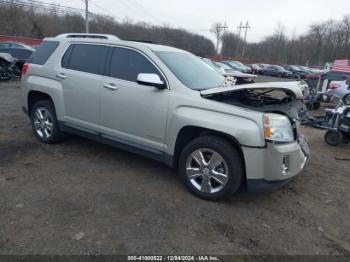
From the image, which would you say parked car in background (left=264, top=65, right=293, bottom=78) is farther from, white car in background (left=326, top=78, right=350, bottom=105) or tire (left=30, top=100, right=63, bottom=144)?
tire (left=30, top=100, right=63, bottom=144)

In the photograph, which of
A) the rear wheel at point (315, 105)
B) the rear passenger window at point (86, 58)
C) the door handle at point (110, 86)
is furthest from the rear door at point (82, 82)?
the rear wheel at point (315, 105)

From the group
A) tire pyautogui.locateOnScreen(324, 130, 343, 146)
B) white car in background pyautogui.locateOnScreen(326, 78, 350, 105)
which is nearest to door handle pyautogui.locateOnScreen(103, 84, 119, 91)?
tire pyautogui.locateOnScreen(324, 130, 343, 146)

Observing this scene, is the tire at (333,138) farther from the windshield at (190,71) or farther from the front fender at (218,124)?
the front fender at (218,124)

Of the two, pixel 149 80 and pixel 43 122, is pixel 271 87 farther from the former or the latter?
pixel 43 122

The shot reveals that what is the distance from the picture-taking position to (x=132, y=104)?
4012 mm

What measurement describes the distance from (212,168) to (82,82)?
2391mm

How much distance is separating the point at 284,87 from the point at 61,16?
57458 mm

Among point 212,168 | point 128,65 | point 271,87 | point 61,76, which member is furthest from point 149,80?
point 61,76

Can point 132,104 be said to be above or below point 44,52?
below

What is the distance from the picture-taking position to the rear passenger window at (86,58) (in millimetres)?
4457

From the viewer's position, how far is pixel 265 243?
2.94 meters

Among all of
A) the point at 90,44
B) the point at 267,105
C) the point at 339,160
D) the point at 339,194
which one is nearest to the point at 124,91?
the point at 90,44

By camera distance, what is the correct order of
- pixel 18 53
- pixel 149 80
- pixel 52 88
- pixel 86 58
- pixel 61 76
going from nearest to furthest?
pixel 149 80 → pixel 86 58 → pixel 61 76 → pixel 52 88 → pixel 18 53

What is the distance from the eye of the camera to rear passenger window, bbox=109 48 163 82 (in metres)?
4.03
